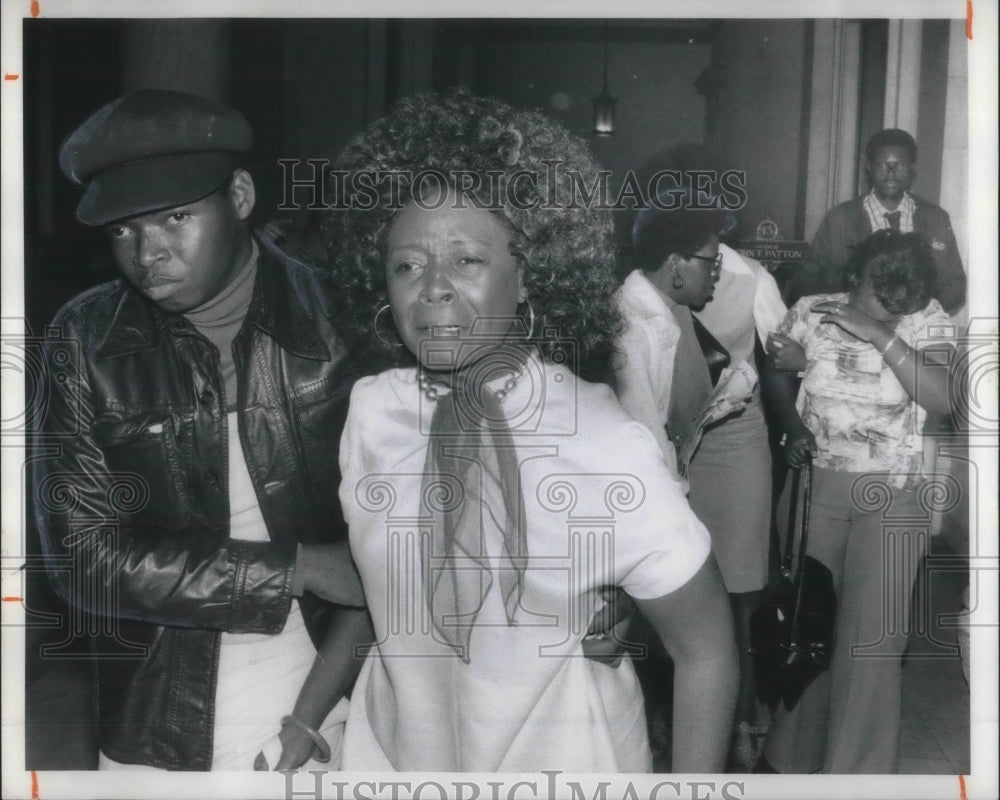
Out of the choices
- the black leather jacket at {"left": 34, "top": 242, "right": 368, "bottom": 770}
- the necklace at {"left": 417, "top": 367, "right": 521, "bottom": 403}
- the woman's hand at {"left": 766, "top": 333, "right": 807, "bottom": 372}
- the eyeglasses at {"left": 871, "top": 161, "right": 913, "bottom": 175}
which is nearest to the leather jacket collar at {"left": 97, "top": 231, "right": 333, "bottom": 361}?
the black leather jacket at {"left": 34, "top": 242, "right": 368, "bottom": 770}

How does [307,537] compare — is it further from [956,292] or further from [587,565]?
[956,292]

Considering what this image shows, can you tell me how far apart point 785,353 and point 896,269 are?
35 centimetres

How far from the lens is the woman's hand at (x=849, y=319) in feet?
8.84

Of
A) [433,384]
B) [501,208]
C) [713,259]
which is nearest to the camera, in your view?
[501,208]

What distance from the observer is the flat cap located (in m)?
2.56

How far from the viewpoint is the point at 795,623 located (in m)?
2.74

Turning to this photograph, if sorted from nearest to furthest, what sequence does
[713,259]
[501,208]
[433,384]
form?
[501,208]
[433,384]
[713,259]

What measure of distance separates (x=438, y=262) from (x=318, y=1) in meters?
0.82

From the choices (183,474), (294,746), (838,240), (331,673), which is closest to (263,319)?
(183,474)

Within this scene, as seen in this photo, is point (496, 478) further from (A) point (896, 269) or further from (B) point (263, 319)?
(A) point (896, 269)

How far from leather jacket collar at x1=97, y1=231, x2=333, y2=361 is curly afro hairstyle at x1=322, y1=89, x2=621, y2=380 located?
0.10 meters

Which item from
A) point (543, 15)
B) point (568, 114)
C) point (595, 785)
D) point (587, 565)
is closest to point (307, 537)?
point (587, 565)

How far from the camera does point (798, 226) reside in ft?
8.85

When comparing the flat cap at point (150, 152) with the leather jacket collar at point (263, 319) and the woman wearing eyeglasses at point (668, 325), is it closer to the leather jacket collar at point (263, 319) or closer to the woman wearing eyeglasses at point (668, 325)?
the leather jacket collar at point (263, 319)
